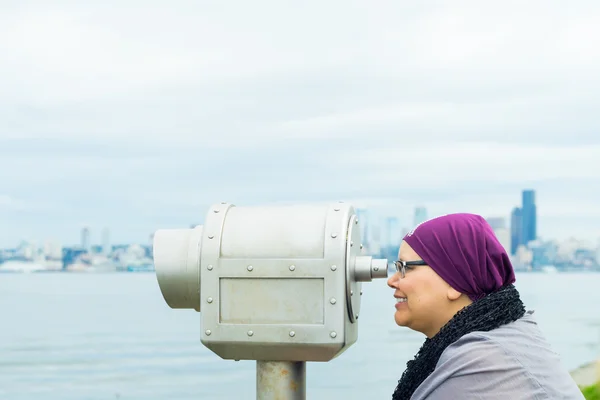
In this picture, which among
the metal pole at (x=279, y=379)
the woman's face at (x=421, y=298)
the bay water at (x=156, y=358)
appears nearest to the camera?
the woman's face at (x=421, y=298)

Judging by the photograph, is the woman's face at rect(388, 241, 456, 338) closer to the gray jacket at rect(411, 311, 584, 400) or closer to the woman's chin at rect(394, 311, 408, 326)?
the woman's chin at rect(394, 311, 408, 326)

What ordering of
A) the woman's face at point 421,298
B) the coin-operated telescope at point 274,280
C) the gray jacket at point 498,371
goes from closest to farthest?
the gray jacket at point 498,371 → the woman's face at point 421,298 → the coin-operated telescope at point 274,280

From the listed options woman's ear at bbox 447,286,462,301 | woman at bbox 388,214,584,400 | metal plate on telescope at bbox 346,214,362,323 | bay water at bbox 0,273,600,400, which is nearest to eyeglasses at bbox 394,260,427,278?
woman at bbox 388,214,584,400

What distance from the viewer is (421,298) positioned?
8.27ft

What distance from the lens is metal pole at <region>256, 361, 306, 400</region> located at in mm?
2910

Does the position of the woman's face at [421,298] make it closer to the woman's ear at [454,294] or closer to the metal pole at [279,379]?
the woman's ear at [454,294]

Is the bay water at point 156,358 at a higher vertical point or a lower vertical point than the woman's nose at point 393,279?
lower

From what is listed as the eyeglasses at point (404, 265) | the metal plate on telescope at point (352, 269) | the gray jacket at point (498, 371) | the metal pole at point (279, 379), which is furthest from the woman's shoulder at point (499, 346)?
the metal pole at point (279, 379)

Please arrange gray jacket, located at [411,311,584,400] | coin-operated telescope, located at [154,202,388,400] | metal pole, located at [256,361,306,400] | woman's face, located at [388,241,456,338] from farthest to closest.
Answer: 1. metal pole, located at [256,361,306,400]
2. coin-operated telescope, located at [154,202,388,400]
3. woman's face, located at [388,241,456,338]
4. gray jacket, located at [411,311,584,400]

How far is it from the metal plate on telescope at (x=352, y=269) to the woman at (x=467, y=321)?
0.19m

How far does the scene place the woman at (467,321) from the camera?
7.41ft

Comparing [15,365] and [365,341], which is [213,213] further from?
[365,341]

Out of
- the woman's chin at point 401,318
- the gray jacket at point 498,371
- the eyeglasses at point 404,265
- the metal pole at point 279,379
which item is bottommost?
the metal pole at point 279,379

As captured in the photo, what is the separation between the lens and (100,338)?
175ft
